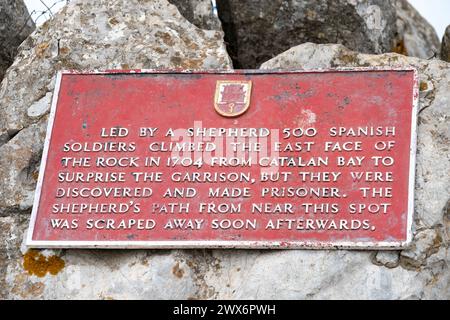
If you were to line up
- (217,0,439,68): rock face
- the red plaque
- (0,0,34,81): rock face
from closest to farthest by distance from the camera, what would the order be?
the red plaque < (0,0,34,81): rock face < (217,0,439,68): rock face

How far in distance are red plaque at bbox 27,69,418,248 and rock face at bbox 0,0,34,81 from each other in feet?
6.43

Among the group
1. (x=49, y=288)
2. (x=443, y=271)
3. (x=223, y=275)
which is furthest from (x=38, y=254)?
(x=443, y=271)

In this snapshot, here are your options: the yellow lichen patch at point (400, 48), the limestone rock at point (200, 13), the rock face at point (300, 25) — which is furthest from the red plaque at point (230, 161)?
the yellow lichen patch at point (400, 48)

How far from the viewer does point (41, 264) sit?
5973mm

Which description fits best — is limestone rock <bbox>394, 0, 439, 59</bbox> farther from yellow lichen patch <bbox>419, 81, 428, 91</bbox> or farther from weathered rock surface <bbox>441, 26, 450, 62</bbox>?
yellow lichen patch <bbox>419, 81, 428, 91</bbox>

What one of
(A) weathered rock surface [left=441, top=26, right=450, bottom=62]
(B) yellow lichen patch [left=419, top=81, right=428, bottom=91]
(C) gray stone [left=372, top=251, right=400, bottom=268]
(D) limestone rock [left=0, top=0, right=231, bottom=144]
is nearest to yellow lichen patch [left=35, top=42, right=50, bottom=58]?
(D) limestone rock [left=0, top=0, right=231, bottom=144]

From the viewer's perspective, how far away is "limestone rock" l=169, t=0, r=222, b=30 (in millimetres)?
8258

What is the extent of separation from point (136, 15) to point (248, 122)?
1.45m

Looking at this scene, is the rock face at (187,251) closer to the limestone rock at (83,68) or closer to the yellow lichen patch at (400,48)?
the limestone rock at (83,68)

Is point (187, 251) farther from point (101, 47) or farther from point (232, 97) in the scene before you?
point (101, 47)

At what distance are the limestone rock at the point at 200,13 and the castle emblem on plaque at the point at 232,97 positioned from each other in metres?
1.98

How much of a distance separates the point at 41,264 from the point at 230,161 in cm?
138

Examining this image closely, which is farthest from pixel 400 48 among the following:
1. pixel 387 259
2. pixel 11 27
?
pixel 387 259

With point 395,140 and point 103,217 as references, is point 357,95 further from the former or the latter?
point 103,217
